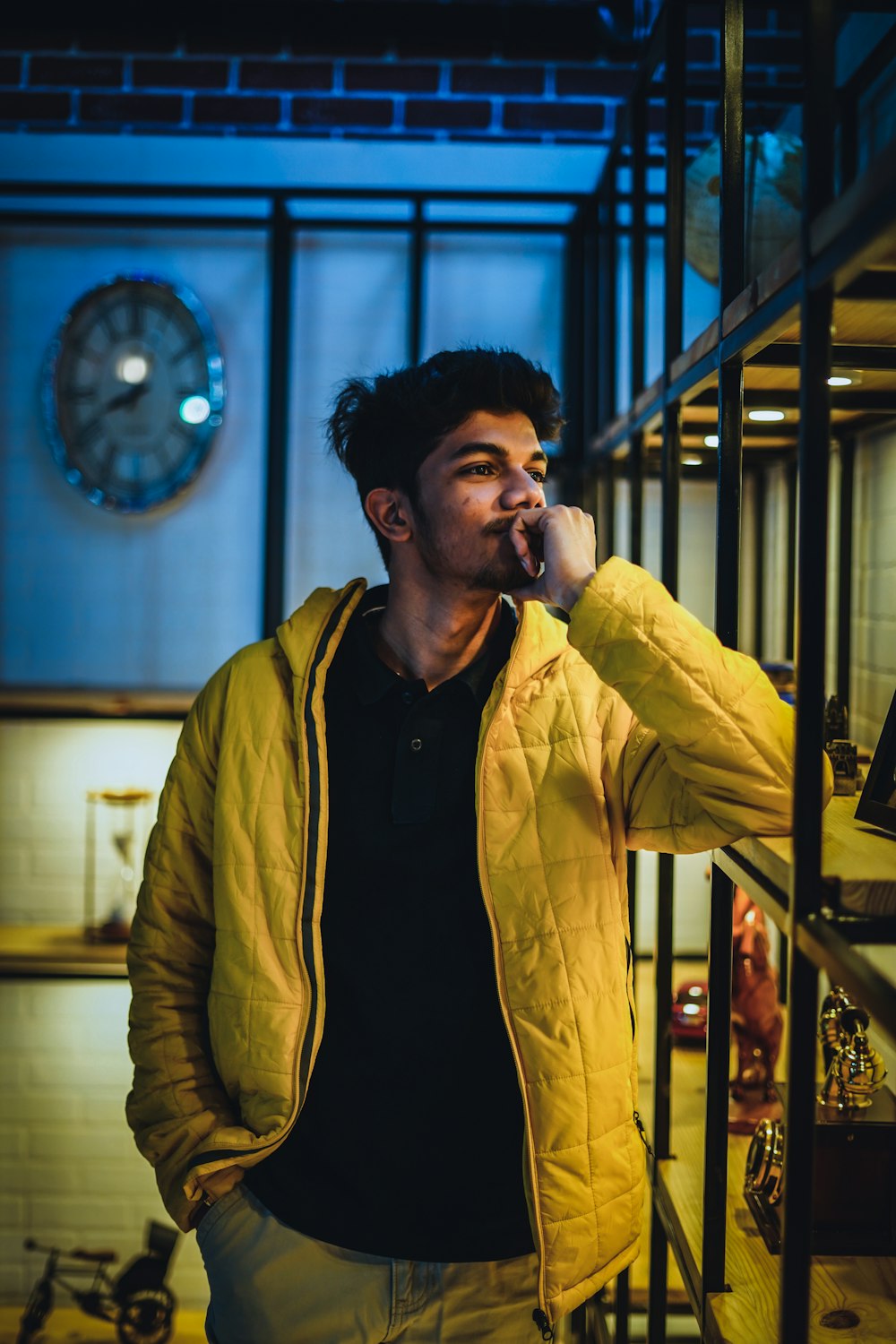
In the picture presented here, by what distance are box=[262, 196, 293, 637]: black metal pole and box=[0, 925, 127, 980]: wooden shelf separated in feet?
2.80

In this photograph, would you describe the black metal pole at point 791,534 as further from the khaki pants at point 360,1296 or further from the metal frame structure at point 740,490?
the khaki pants at point 360,1296

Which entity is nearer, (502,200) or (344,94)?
(502,200)

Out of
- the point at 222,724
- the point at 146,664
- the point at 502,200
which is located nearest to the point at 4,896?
the point at 146,664

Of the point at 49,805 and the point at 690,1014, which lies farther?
the point at 49,805

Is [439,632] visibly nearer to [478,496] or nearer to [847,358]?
[478,496]

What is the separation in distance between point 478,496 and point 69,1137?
2.28 m

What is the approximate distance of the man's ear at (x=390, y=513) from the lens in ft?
5.30

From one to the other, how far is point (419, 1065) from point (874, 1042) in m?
0.78

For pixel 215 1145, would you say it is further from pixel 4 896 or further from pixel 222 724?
pixel 4 896

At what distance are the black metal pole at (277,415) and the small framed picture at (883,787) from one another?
1724 millimetres

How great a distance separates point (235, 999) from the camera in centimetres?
140

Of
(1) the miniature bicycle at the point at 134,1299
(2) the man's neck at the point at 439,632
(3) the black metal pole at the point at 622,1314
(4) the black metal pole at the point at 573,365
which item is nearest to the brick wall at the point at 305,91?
(4) the black metal pole at the point at 573,365

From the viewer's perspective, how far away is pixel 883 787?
1107mm

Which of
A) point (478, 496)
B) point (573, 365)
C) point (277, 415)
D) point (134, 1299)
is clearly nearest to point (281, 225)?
point (277, 415)
